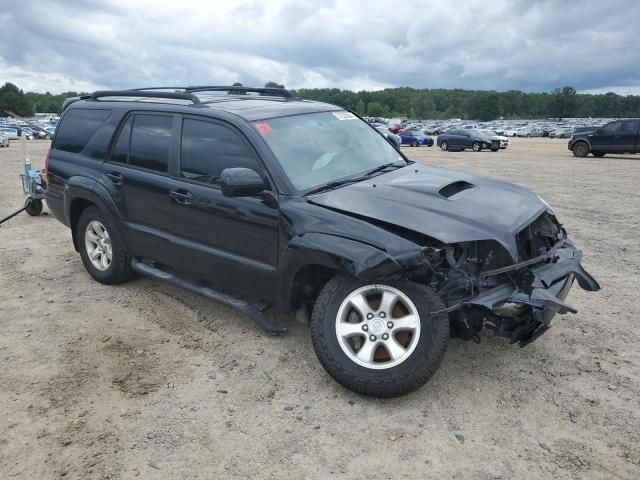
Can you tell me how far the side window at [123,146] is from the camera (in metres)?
4.83

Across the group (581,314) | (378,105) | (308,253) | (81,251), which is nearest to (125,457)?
(308,253)

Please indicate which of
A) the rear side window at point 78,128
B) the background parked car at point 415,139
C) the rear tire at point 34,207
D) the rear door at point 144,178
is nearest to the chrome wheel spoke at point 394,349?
the rear door at point 144,178

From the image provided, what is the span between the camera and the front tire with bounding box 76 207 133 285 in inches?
199

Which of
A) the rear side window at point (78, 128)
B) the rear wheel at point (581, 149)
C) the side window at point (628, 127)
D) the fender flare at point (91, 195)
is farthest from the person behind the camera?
the rear wheel at point (581, 149)

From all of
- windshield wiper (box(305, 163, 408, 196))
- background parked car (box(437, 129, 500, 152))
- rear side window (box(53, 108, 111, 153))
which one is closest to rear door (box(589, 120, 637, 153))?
background parked car (box(437, 129, 500, 152))

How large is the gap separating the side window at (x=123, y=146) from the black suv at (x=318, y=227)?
14 millimetres

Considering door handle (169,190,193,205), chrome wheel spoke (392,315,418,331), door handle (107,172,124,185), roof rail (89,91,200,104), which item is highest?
roof rail (89,91,200,104)

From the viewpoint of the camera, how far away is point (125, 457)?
110 inches

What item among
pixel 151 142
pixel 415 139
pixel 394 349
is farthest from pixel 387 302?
pixel 415 139

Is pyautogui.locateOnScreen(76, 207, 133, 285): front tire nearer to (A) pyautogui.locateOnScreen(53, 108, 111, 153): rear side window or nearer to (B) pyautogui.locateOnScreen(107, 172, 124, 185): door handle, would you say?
(B) pyautogui.locateOnScreen(107, 172, 124, 185): door handle

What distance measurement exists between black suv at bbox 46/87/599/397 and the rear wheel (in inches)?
813

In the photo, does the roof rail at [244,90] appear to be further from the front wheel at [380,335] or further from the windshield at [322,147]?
the front wheel at [380,335]

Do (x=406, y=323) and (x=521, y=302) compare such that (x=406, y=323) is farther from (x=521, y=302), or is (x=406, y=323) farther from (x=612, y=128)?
(x=612, y=128)

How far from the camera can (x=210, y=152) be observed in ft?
13.6
